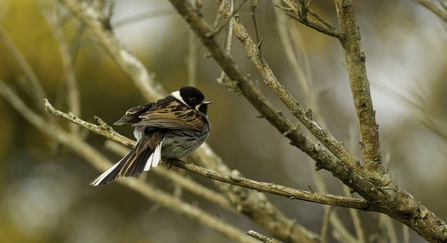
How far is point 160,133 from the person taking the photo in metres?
4.02

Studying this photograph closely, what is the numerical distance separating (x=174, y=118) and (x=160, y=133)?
6.4 inches

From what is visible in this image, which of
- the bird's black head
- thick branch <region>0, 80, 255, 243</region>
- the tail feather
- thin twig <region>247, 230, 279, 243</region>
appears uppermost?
the bird's black head

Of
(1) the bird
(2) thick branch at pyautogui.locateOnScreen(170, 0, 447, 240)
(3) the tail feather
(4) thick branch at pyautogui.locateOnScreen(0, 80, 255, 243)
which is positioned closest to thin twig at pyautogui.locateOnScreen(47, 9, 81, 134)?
(4) thick branch at pyautogui.locateOnScreen(0, 80, 255, 243)

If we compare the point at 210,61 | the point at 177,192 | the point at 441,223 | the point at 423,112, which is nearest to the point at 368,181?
the point at 441,223

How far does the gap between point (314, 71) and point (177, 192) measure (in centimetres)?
655

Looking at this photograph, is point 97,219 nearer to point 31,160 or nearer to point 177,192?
point 31,160

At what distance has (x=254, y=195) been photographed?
14.4 ft

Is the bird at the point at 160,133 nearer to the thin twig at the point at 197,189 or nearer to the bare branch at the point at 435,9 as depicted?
the thin twig at the point at 197,189

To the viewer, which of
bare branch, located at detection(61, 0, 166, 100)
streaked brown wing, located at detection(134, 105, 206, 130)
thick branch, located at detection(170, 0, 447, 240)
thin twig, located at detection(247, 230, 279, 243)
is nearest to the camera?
thick branch, located at detection(170, 0, 447, 240)

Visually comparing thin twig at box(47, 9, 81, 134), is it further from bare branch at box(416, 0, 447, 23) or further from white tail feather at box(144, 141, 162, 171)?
bare branch at box(416, 0, 447, 23)

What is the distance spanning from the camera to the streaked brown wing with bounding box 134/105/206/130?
3.87m

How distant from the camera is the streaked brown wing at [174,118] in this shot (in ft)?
12.7

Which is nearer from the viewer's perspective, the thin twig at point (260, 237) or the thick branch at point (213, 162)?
the thin twig at point (260, 237)

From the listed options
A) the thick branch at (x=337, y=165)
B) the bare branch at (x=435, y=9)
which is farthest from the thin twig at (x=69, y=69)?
the bare branch at (x=435, y=9)
